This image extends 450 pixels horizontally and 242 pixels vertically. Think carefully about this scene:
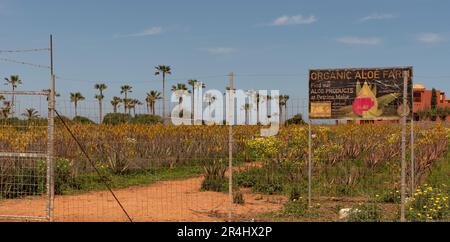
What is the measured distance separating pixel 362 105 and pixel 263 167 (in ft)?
20.1

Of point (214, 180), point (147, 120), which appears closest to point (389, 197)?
point (214, 180)

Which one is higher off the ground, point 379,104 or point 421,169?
point 379,104

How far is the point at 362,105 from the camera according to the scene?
9305mm

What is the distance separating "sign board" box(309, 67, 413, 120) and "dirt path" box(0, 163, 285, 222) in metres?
2.47

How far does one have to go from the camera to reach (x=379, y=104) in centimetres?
920

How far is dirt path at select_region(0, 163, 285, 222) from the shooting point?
909 centimetres

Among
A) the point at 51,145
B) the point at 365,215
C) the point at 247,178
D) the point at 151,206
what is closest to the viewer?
the point at 51,145

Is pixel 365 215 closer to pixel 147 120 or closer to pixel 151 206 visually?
pixel 151 206

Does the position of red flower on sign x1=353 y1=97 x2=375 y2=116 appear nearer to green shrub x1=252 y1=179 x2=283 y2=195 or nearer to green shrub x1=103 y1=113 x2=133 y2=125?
green shrub x1=252 y1=179 x2=283 y2=195

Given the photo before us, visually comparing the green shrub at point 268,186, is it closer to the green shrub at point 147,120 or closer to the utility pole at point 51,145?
the utility pole at point 51,145

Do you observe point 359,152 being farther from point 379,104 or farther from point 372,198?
point 379,104

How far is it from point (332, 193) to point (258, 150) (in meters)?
5.71

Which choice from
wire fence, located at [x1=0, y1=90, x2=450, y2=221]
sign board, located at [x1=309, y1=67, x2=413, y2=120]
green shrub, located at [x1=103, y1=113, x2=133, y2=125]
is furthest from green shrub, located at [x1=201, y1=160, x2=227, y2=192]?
green shrub, located at [x1=103, y1=113, x2=133, y2=125]
